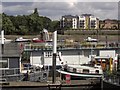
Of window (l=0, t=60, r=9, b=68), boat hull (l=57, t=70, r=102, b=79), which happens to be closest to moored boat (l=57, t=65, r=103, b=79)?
boat hull (l=57, t=70, r=102, b=79)

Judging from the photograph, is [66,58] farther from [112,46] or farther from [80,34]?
[80,34]

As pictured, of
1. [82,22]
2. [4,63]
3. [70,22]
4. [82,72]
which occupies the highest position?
[82,22]

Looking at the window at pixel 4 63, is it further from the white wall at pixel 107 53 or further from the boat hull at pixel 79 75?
the white wall at pixel 107 53

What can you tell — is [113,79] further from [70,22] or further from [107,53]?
[70,22]

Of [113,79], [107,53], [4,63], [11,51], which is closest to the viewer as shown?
[113,79]

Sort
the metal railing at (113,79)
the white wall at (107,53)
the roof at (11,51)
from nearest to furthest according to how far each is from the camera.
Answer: the metal railing at (113,79), the roof at (11,51), the white wall at (107,53)

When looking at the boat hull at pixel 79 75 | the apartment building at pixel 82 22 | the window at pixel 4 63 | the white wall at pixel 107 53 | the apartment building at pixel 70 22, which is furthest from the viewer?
the apartment building at pixel 82 22

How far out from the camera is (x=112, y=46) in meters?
23.6

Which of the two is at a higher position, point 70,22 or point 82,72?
point 70,22

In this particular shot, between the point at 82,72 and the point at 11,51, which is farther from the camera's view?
the point at 82,72

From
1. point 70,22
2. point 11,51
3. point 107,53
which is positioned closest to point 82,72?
point 11,51

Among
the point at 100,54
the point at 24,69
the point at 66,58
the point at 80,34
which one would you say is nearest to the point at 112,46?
the point at 100,54

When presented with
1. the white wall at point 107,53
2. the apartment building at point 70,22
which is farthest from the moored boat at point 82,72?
the apartment building at point 70,22

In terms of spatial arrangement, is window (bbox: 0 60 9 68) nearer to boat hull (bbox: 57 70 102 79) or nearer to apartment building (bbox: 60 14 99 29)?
boat hull (bbox: 57 70 102 79)
